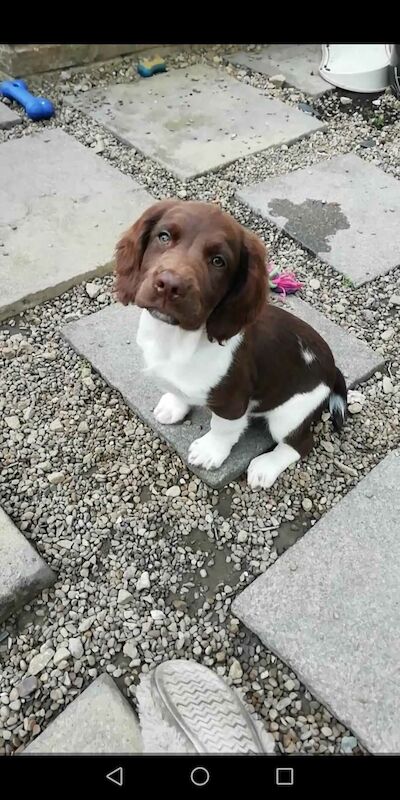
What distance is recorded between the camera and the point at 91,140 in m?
4.32

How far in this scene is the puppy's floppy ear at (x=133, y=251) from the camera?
1880mm

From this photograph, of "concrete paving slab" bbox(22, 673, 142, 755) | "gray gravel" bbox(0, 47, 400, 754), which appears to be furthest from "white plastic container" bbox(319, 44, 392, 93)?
"concrete paving slab" bbox(22, 673, 142, 755)

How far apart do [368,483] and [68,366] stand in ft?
4.97

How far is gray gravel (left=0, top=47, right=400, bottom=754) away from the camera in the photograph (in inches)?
77.2

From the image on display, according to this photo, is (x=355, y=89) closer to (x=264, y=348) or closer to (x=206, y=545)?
(x=264, y=348)

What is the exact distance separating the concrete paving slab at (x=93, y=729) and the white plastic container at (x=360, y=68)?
5153mm

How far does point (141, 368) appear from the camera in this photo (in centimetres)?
282

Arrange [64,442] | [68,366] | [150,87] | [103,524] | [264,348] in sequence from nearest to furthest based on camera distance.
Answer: [264,348] → [103,524] → [64,442] → [68,366] → [150,87]

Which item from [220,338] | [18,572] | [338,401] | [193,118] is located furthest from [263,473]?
[193,118]

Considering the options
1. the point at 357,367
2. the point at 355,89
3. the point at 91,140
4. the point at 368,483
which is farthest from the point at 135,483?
the point at 355,89

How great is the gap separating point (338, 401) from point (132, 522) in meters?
1.03

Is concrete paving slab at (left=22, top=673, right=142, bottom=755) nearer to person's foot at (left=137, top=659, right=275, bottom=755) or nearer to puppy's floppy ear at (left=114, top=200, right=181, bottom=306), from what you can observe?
person's foot at (left=137, top=659, right=275, bottom=755)
